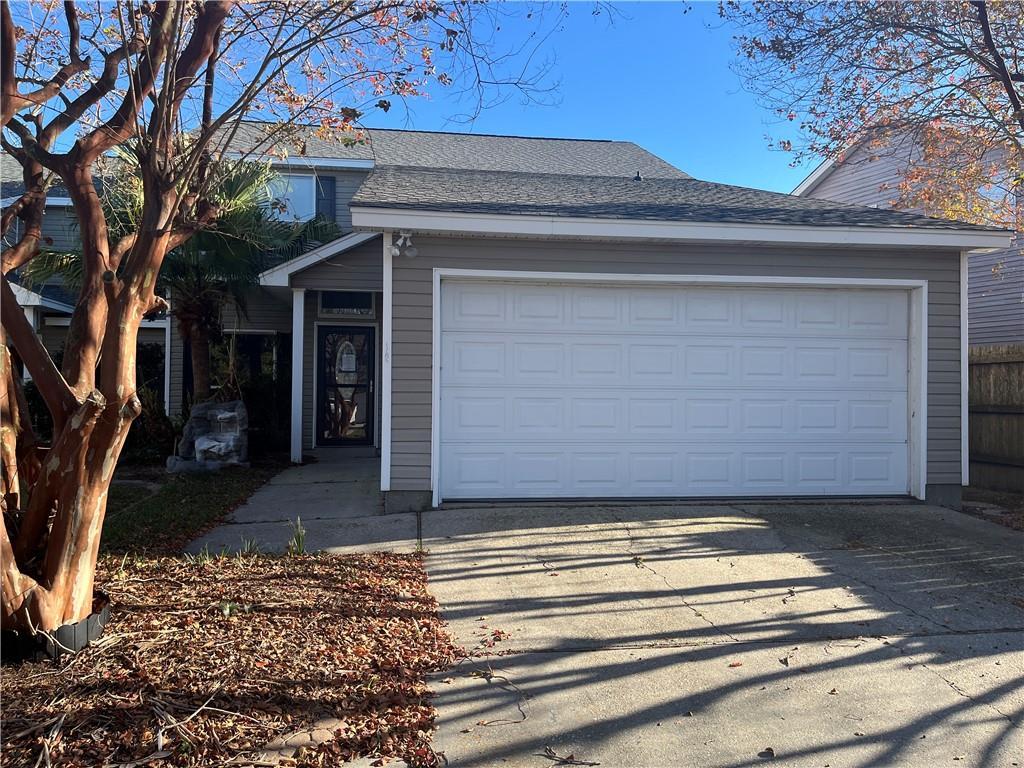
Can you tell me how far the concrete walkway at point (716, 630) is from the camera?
3.26 meters

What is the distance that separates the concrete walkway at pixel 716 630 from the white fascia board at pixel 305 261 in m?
4.60

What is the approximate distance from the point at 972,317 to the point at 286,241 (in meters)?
13.6

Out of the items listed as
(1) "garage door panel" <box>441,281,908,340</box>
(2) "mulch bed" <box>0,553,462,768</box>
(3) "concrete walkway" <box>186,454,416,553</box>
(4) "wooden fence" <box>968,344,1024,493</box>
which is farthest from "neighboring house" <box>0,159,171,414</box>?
(4) "wooden fence" <box>968,344,1024,493</box>

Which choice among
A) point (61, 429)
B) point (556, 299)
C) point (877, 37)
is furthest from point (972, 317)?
point (61, 429)

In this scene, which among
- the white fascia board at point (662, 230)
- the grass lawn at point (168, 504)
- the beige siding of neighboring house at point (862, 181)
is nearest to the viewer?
the grass lawn at point (168, 504)

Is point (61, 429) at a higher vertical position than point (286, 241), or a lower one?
lower

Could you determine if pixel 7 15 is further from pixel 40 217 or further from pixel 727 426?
pixel 727 426

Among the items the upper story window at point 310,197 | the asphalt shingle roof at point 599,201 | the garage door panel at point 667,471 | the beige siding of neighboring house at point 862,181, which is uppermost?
the beige siding of neighboring house at point 862,181

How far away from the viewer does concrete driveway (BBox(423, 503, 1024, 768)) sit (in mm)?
3246

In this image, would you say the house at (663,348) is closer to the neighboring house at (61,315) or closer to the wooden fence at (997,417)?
the wooden fence at (997,417)

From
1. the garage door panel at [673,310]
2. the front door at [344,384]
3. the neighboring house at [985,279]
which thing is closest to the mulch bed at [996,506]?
the garage door panel at [673,310]

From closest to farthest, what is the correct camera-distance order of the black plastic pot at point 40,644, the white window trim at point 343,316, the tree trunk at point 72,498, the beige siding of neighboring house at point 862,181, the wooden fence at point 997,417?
1. the black plastic pot at point 40,644
2. the tree trunk at point 72,498
3. the wooden fence at point 997,417
4. the white window trim at point 343,316
5. the beige siding of neighboring house at point 862,181

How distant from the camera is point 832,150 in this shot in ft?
33.5

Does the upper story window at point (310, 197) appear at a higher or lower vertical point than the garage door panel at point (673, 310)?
higher
